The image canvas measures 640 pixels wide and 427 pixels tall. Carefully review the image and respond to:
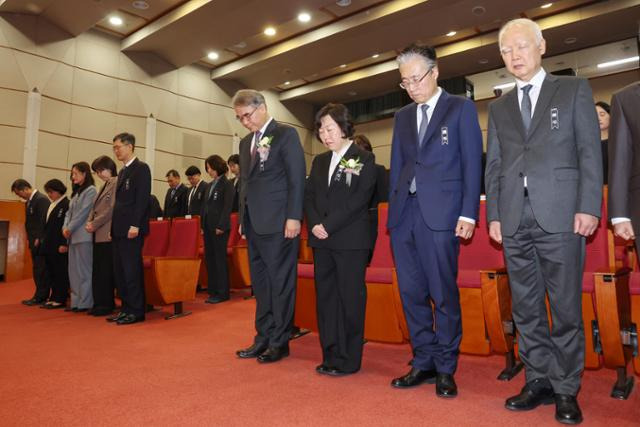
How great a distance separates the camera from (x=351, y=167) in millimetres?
2104

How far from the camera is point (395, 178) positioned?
194cm

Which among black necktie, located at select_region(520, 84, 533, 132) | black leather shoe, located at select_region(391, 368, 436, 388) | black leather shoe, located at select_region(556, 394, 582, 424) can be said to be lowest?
black leather shoe, located at select_region(391, 368, 436, 388)

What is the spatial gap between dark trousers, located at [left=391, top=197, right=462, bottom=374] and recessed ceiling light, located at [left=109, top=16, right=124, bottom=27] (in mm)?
7416

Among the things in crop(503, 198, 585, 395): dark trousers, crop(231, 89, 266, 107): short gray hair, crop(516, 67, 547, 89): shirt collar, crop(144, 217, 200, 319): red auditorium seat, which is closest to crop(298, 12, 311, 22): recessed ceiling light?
crop(144, 217, 200, 319): red auditorium seat

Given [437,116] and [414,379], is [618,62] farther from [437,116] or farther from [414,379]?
[414,379]

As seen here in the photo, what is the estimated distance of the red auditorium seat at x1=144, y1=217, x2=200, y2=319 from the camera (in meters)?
3.55

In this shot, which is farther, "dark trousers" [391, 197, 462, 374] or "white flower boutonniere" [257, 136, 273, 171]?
"white flower boutonniere" [257, 136, 273, 171]

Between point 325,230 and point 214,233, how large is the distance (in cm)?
271

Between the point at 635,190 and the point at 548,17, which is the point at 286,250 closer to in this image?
the point at 635,190

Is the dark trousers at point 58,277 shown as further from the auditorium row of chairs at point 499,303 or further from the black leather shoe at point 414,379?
the black leather shoe at point 414,379

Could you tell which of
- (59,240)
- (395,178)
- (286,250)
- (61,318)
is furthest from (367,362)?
(59,240)

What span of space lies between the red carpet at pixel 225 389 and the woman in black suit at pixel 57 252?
1.56 meters

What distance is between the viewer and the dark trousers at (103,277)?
12.3ft

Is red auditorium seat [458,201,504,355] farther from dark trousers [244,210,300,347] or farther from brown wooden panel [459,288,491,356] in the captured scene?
dark trousers [244,210,300,347]
